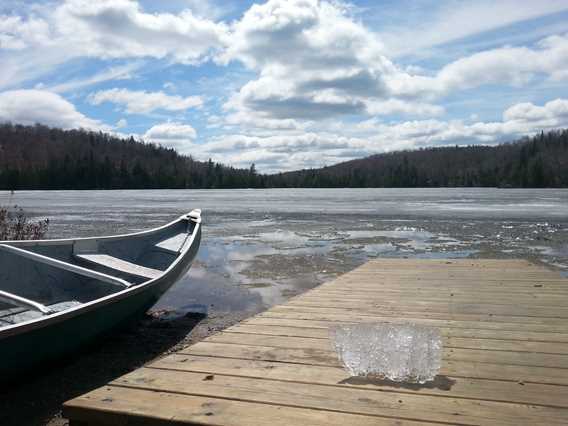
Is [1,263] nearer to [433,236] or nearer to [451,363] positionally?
[451,363]

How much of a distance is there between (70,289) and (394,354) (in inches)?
195

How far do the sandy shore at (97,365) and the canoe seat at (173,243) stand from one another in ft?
4.98

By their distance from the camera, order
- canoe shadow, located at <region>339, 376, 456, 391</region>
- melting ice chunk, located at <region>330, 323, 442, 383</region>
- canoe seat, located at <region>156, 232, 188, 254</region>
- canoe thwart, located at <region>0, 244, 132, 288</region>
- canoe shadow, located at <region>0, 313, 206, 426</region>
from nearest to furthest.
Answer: canoe shadow, located at <region>339, 376, 456, 391</region>
melting ice chunk, located at <region>330, 323, 442, 383</region>
canoe shadow, located at <region>0, 313, 206, 426</region>
canoe thwart, located at <region>0, 244, 132, 288</region>
canoe seat, located at <region>156, 232, 188, 254</region>

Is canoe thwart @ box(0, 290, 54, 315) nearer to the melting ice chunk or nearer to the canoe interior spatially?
the canoe interior

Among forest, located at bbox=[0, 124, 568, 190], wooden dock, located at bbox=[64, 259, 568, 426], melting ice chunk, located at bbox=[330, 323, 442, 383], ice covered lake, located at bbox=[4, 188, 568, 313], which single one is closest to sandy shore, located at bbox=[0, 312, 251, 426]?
ice covered lake, located at bbox=[4, 188, 568, 313]

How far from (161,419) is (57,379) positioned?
11.1 feet

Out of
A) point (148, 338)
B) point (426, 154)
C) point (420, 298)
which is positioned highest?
point (426, 154)

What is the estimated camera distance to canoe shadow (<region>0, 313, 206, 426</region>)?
4.34 metres

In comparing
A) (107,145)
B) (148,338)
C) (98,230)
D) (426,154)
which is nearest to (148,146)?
(107,145)

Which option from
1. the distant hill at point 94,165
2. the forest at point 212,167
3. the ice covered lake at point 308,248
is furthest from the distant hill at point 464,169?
the ice covered lake at point 308,248

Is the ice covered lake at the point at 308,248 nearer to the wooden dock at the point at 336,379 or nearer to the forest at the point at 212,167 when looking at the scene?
the wooden dock at the point at 336,379

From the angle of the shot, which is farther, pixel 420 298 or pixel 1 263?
pixel 1 263

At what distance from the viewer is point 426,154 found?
173m

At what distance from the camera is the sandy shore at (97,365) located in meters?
4.35
